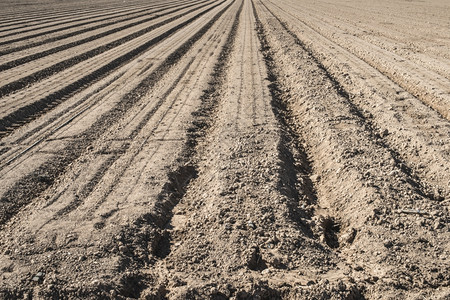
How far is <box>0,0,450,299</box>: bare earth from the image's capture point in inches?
152

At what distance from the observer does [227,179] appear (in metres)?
5.54

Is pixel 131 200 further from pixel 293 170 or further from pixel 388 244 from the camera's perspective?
pixel 388 244

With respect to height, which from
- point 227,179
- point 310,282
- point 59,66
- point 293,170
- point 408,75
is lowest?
point 310,282

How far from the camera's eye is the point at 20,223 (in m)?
4.75

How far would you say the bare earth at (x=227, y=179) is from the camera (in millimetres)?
3852

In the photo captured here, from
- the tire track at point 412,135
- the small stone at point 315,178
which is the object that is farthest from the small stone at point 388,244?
the small stone at point 315,178

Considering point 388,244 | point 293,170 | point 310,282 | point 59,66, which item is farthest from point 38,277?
point 59,66

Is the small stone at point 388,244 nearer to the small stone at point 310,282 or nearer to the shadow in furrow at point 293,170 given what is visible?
the shadow in furrow at point 293,170

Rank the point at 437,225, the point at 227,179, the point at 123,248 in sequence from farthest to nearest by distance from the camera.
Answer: the point at 227,179
the point at 437,225
the point at 123,248

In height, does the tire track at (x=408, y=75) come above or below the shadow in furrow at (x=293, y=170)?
above

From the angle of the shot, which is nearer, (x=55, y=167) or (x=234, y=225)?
(x=234, y=225)

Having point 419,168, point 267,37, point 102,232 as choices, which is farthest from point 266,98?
point 267,37

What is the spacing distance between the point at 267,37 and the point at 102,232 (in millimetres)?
14652

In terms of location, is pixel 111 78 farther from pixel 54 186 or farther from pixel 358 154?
pixel 358 154
